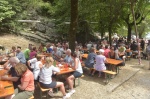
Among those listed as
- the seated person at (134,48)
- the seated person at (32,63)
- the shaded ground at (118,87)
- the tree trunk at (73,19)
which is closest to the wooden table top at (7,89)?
the shaded ground at (118,87)

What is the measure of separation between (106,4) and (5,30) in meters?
9.31

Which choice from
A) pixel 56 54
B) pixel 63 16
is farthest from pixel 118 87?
pixel 63 16

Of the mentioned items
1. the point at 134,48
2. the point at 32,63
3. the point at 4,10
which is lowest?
the point at 32,63

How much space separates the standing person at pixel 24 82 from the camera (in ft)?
17.5

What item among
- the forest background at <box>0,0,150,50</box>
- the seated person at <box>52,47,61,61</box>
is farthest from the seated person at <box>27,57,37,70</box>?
the forest background at <box>0,0,150,50</box>

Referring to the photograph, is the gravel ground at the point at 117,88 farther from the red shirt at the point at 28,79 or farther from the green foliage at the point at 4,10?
the green foliage at the point at 4,10

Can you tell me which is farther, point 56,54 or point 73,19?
point 56,54

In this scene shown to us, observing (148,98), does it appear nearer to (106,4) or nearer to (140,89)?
(140,89)

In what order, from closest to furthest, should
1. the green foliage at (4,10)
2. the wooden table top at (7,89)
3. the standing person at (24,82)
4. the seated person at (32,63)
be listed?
the wooden table top at (7,89)
the standing person at (24,82)
the seated person at (32,63)
the green foliage at (4,10)

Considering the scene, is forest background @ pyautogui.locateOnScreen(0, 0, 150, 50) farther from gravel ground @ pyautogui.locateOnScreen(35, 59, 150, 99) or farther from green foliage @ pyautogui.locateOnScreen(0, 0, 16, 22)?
gravel ground @ pyautogui.locateOnScreen(35, 59, 150, 99)

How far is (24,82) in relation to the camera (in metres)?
5.34

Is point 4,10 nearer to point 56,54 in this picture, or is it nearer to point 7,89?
point 56,54

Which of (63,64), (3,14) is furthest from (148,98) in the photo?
(3,14)

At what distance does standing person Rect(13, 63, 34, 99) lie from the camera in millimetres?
5323
